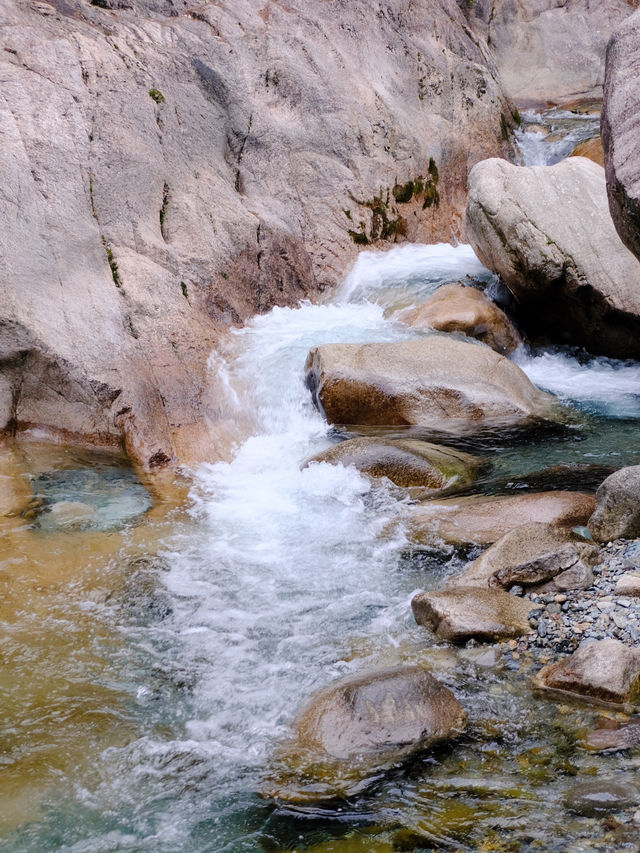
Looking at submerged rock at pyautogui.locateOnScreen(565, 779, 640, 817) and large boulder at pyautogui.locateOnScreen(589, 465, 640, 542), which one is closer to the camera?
submerged rock at pyautogui.locateOnScreen(565, 779, 640, 817)

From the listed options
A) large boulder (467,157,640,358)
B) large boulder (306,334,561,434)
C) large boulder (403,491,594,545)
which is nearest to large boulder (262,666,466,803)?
large boulder (403,491,594,545)

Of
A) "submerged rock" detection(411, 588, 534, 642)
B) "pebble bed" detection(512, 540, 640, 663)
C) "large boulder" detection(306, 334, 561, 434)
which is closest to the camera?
"pebble bed" detection(512, 540, 640, 663)

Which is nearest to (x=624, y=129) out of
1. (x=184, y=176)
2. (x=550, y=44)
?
(x=184, y=176)

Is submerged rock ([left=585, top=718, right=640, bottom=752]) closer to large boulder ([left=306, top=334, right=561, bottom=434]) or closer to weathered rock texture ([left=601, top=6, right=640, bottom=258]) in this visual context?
weathered rock texture ([left=601, top=6, right=640, bottom=258])

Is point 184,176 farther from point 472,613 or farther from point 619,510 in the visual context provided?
point 472,613

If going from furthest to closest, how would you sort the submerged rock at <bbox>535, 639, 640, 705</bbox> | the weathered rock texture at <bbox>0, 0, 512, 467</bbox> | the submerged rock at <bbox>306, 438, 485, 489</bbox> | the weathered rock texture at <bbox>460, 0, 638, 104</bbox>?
the weathered rock texture at <bbox>460, 0, 638, 104</bbox> → the weathered rock texture at <bbox>0, 0, 512, 467</bbox> → the submerged rock at <bbox>306, 438, 485, 489</bbox> → the submerged rock at <bbox>535, 639, 640, 705</bbox>

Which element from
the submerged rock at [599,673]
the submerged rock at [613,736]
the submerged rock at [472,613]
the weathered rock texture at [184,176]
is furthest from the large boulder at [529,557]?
the weathered rock texture at [184,176]

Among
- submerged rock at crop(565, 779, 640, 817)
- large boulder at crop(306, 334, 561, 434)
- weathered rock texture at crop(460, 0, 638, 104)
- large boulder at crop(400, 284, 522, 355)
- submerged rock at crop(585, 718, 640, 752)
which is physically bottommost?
submerged rock at crop(585, 718, 640, 752)

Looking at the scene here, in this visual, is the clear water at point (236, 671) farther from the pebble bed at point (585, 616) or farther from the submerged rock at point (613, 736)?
the pebble bed at point (585, 616)

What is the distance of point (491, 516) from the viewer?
6.10 m

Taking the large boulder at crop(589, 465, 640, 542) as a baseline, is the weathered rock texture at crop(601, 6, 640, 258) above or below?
above

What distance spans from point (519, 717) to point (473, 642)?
27.7 inches

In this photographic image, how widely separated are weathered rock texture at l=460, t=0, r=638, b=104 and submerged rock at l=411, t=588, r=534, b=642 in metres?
19.9

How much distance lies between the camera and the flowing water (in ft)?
10.6
